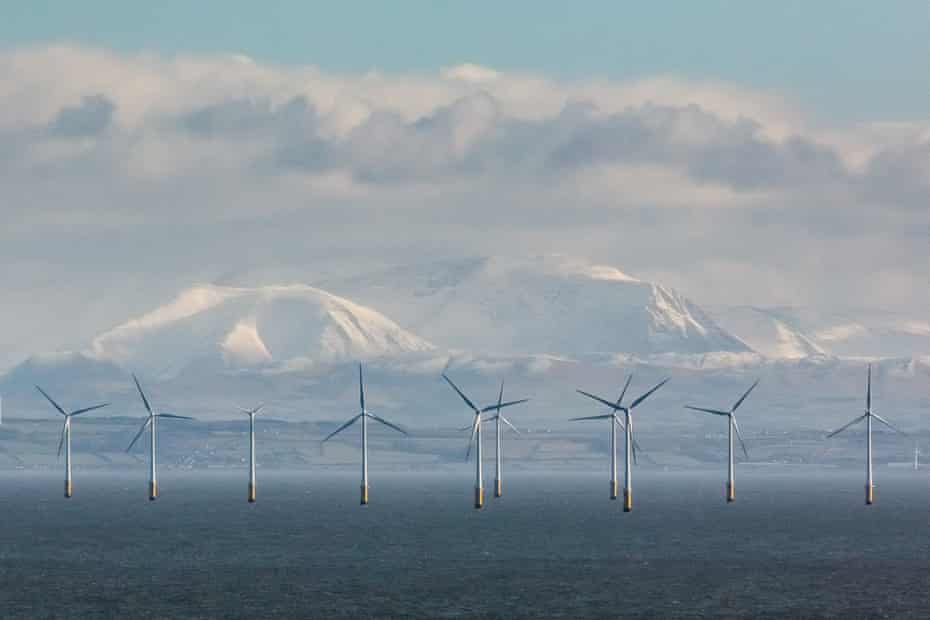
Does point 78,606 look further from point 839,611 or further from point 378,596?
point 839,611

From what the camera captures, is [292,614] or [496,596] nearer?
[292,614]

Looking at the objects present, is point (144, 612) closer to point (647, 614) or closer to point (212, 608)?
point (212, 608)

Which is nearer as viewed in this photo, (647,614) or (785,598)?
(647,614)

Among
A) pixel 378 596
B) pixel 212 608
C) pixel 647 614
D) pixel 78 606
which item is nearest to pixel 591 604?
pixel 647 614

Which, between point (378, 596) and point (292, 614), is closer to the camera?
point (292, 614)

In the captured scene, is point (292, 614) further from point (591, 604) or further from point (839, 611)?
point (839, 611)

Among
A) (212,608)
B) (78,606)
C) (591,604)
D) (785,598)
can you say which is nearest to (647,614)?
(591,604)

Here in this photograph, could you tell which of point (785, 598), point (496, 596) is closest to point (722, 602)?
point (785, 598)
